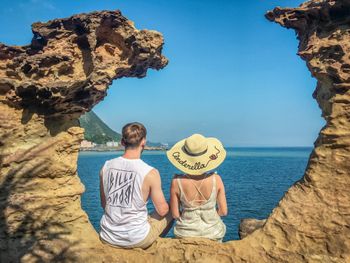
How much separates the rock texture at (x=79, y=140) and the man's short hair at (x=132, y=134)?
5.62ft

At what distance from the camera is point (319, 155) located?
532 centimetres

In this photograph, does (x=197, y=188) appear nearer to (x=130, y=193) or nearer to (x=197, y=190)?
(x=197, y=190)

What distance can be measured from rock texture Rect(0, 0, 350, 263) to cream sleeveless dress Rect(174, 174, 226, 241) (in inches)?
5.7

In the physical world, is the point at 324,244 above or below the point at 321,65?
below

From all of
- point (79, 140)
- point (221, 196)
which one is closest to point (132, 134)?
point (221, 196)

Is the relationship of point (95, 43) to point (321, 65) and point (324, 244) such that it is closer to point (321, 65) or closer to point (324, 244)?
point (321, 65)

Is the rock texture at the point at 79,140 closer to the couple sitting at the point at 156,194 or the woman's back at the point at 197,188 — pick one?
the couple sitting at the point at 156,194

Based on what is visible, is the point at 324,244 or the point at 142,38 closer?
Answer: the point at 324,244

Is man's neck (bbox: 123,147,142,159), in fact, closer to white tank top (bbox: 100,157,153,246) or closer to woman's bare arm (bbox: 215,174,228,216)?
white tank top (bbox: 100,157,153,246)

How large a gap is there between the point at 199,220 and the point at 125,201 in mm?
1268

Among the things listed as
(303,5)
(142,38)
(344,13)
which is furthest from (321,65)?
(142,38)

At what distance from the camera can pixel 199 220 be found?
5.18 metres

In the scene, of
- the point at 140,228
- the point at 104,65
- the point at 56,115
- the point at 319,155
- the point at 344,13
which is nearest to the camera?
the point at 140,228

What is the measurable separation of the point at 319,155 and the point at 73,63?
501cm
